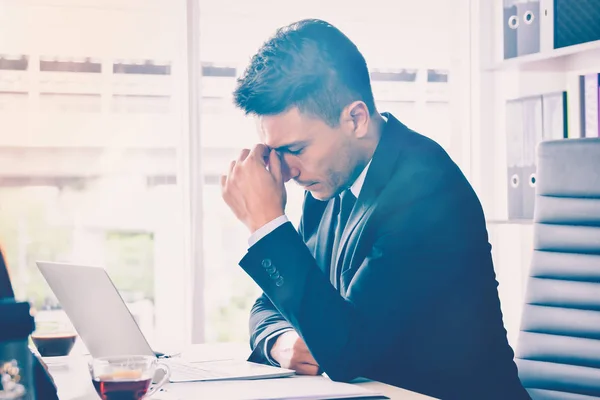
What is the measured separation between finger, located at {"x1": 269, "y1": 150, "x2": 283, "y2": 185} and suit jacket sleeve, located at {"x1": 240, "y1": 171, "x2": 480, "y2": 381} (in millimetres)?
206

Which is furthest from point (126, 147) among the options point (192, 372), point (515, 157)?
point (192, 372)

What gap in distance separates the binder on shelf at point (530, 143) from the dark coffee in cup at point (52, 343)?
6.28 ft

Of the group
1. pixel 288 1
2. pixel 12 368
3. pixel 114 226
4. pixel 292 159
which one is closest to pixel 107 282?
pixel 12 368

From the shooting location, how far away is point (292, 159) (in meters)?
1.65

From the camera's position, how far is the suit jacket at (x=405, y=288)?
1332 mm

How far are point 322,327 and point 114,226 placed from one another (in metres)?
2.02

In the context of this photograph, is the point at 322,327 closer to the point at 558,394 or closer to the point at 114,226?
the point at 558,394

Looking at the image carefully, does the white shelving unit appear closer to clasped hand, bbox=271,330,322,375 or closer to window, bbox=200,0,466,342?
window, bbox=200,0,466,342

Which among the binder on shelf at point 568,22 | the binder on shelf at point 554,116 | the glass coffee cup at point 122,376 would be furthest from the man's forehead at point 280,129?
the binder on shelf at point 568,22

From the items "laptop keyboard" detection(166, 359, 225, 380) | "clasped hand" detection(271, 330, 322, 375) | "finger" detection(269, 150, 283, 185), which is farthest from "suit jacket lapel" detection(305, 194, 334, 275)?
"laptop keyboard" detection(166, 359, 225, 380)

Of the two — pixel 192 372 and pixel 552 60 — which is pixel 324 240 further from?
pixel 552 60

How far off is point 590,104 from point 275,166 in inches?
63.1

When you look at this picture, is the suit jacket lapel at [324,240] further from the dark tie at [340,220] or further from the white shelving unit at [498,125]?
the white shelving unit at [498,125]

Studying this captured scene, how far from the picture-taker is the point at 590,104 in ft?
9.00
